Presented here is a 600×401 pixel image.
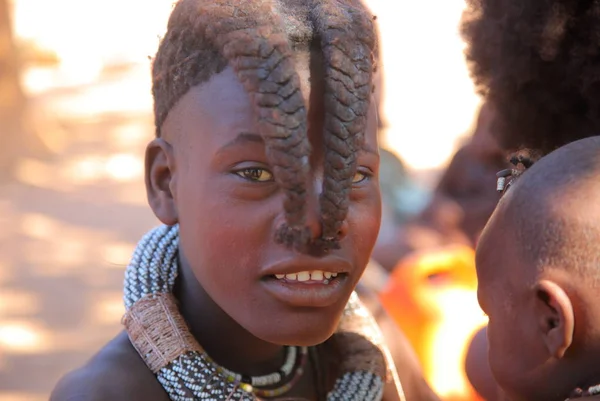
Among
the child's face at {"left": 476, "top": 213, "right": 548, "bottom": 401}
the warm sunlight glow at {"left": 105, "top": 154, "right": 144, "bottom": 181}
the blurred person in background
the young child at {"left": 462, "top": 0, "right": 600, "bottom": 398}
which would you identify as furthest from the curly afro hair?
the warm sunlight glow at {"left": 105, "top": 154, "right": 144, "bottom": 181}

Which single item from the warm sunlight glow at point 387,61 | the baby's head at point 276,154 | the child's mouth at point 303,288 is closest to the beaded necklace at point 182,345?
the baby's head at point 276,154

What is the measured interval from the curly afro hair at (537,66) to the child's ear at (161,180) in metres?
1.01

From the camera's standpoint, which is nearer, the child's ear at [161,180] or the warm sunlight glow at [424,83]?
the child's ear at [161,180]

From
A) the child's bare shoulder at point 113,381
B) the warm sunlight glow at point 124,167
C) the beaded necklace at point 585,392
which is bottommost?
the beaded necklace at point 585,392

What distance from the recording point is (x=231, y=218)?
1857 millimetres

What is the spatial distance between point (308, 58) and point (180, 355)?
0.73 metres

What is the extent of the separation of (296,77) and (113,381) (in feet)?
2.58

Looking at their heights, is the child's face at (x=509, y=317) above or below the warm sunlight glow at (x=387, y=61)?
below

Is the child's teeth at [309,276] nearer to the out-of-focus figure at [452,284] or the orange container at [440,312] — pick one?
the out-of-focus figure at [452,284]

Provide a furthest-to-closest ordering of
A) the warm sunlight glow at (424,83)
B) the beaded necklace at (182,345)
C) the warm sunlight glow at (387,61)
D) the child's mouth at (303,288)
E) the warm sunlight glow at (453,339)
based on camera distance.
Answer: the warm sunlight glow at (387,61) → the warm sunlight glow at (424,83) → the warm sunlight glow at (453,339) → the beaded necklace at (182,345) → the child's mouth at (303,288)

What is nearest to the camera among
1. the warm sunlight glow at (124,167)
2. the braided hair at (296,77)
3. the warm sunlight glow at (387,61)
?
the braided hair at (296,77)

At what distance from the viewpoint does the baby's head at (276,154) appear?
5.79 feet

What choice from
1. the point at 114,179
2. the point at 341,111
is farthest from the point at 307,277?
the point at 114,179

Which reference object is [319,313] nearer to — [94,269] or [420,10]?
[94,269]
